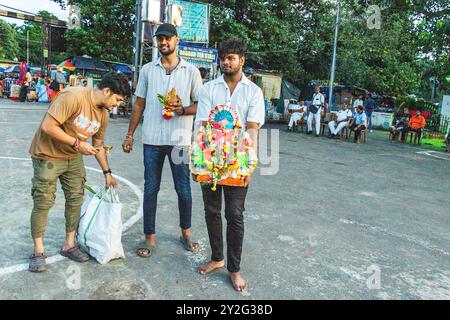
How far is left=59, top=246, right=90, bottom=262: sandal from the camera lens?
3.55 meters

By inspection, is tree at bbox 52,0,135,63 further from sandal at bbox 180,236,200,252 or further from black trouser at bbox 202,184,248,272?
black trouser at bbox 202,184,248,272

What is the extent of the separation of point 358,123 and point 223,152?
42.4 ft

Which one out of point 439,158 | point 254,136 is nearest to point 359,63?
point 439,158

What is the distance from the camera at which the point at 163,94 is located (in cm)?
381

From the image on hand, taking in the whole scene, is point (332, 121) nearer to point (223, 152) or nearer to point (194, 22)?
point (194, 22)

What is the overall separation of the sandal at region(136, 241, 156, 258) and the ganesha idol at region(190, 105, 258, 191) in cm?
99

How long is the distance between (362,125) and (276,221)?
10872mm

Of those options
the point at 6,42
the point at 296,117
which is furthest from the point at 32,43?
the point at 296,117

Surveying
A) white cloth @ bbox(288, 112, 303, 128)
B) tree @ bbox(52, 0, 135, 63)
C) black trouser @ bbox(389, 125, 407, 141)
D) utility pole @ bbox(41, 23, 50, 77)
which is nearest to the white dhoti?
white cloth @ bbox(288, 112, 303, 128)

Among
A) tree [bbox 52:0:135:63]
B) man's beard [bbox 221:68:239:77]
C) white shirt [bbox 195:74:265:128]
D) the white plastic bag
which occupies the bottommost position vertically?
the white plastic bag

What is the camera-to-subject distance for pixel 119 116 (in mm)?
18344

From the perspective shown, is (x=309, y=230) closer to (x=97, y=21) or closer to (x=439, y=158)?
(x=439, y=158)

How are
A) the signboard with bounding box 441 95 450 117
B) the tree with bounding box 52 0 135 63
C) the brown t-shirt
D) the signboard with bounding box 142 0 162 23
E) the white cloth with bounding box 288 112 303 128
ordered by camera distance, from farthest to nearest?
the tree with bounding box 52 0 135 63 < the signboard with bounding box 441 95 450 117 < the white cloth with bounding box 288 112 303 128 < the signboard with bounding box 142 0 162 23 < the brown t-shirt

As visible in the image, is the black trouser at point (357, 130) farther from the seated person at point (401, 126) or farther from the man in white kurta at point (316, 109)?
the seated person at point (401, 126)
